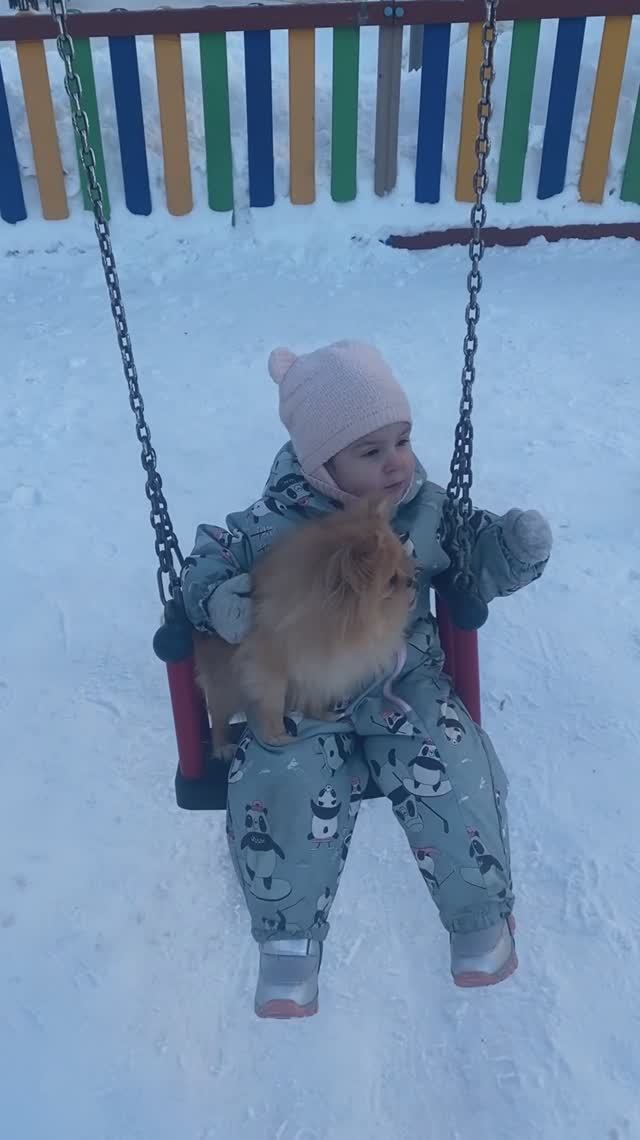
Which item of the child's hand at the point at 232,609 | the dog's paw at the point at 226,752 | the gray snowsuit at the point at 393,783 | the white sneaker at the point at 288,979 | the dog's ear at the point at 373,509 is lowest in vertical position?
Answer: the white sneaker at the point at 288,979

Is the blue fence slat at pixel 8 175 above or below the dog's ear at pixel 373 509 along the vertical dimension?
below

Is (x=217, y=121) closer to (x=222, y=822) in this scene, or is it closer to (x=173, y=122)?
(x=173, y=122)

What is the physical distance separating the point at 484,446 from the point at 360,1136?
90.1 inches

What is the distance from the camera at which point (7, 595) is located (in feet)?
8.73

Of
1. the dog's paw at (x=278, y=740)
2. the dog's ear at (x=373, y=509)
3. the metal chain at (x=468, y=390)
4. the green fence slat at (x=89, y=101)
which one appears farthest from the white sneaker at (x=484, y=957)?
the green fence slat at (x=89, y=101)

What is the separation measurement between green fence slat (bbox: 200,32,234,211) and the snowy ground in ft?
4.18

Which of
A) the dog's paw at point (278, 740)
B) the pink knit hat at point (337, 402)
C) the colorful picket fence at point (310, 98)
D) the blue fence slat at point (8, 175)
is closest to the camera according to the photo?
the dog's paw at point (278, 740)

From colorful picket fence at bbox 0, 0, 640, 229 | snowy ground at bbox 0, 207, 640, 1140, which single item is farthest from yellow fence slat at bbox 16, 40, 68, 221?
snowy ground at bbox 0, 207, 640, 1140

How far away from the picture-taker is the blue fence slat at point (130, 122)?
4328mm

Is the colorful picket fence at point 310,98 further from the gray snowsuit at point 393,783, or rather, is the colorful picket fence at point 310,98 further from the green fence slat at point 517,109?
the gray snowsuit at point 393,783

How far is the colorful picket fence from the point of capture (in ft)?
13.8

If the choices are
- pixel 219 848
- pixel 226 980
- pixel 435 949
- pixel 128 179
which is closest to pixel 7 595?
pixel 219 848

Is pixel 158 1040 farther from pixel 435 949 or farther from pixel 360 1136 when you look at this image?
pixel 435 949

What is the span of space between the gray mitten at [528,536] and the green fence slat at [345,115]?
363 centimetres
